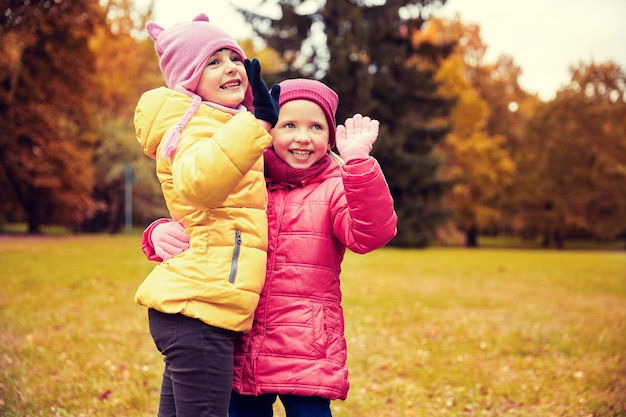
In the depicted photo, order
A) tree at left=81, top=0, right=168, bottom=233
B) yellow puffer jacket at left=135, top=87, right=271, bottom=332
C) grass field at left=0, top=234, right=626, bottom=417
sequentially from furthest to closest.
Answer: tree at left=81, top=0, right=168, bottom=233 < grass field at left=0, top=234, right=626, bottom=417 < yellow puffer jacket at left=135, top=87, right=271, bottom=332

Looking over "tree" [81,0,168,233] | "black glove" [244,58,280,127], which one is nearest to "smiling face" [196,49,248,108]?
"black glove" [244,58,280,127]

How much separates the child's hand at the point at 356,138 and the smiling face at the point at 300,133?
0.15m

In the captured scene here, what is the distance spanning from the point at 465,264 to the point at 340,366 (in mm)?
14420

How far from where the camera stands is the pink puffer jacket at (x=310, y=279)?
239 centimetres

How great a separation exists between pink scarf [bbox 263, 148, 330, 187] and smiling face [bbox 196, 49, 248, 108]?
0.26 metres

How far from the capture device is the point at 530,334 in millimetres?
7309

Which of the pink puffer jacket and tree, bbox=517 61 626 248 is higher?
tree, bbox=517 61 626 248

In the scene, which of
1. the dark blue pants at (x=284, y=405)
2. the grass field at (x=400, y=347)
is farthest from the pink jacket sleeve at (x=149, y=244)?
the grass field at (x=400, y=347)

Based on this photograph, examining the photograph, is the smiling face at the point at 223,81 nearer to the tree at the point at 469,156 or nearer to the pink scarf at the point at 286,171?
the pink scarf at the point at 286,171

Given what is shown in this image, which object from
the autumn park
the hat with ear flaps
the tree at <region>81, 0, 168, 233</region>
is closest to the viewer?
the hat with ear flaps

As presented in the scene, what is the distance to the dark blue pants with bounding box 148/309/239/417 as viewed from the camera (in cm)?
225

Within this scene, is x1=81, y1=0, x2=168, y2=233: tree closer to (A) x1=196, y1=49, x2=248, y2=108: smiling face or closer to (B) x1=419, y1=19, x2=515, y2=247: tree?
(B) x1=419, y1=19, x2=515, y2=247: tree

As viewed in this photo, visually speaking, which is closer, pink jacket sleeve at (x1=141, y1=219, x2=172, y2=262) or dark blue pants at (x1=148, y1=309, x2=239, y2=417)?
dark blue pants at (x1=148, y1=309, x2=239, y2=417)

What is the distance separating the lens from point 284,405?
2.54 metres
